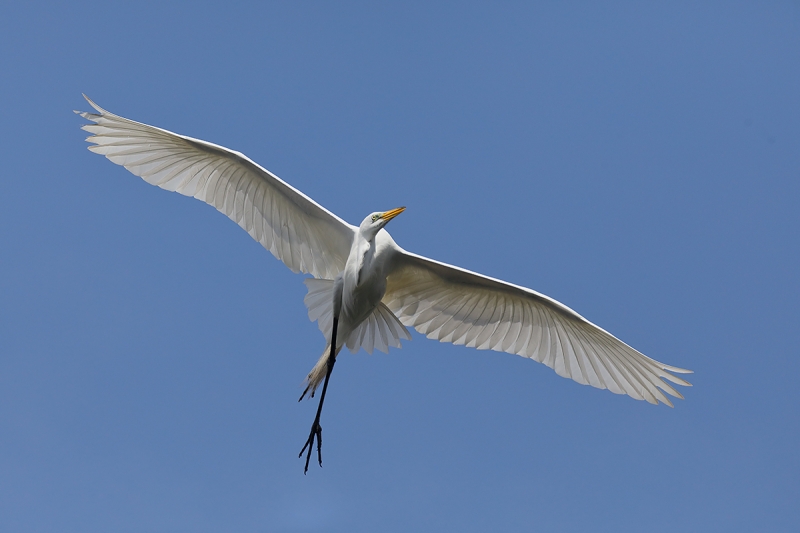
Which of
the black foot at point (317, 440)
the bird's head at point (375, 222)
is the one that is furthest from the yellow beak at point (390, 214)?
the black foot at point (317, 440)

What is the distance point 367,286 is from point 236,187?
2163 millimetres

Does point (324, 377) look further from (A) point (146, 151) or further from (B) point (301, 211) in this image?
(A) point (146, 151)

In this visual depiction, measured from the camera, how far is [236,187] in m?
10.0

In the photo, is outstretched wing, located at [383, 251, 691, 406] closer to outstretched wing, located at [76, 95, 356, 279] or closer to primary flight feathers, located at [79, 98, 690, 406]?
primary flight feathers, located at [79, 98, 690, 406]

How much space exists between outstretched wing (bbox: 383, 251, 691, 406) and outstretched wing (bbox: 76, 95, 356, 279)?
95cm

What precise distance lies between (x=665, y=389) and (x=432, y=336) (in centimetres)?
274

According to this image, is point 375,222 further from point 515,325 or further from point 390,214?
point 515,325

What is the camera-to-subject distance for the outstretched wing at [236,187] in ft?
31.7

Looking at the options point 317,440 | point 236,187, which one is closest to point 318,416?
point 317,440

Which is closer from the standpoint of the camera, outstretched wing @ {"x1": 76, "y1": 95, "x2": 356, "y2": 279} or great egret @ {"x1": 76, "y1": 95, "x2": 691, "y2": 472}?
great egret @ {"x1": 76, "y1": 95, "x2": 691, "y2": 472}

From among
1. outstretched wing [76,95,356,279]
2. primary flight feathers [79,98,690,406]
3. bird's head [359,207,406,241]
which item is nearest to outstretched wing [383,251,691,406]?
primary flight feathers [79,98,690,406]

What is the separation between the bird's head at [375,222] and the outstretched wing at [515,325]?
1.74 feet

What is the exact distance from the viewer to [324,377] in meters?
9.74

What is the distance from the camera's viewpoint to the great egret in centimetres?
930
